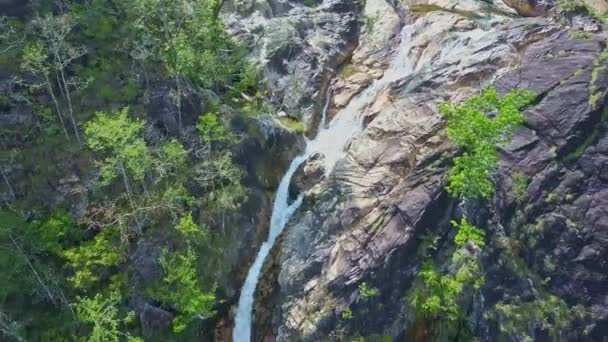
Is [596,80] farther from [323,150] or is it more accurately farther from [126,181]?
[126,181]

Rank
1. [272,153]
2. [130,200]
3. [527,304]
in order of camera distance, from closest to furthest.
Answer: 1. [527,304]
2. [130,200]
3. [272,153]

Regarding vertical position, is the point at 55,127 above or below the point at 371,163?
above

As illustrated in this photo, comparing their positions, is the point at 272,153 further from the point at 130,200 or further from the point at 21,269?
the point at 21,269

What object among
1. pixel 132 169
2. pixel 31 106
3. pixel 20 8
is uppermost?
pixel 20 8

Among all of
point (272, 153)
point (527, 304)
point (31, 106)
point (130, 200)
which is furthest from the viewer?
point (272, 153)

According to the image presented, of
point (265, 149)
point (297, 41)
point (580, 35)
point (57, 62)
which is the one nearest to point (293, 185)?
point (265, 149)

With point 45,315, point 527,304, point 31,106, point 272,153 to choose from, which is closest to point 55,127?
point 31,106

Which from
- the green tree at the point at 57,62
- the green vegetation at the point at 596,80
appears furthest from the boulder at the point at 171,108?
the green vegetation at the point at 596,80

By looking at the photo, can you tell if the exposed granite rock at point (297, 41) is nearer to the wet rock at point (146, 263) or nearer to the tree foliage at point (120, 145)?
the tree foliage at point (120, 145)
